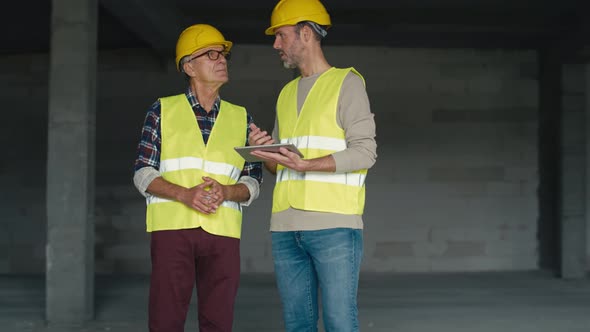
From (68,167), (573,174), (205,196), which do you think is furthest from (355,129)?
(573,174)

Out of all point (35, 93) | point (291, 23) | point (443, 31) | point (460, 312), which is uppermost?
point (443, 31)

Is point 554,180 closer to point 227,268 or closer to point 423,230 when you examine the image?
point 423,230

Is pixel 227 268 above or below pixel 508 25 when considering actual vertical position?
below

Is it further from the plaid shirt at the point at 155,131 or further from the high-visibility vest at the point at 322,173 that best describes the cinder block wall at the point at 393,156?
the high-visibility vest at the point at 322,173

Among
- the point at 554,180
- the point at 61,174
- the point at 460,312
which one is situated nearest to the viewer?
the point at 61,174

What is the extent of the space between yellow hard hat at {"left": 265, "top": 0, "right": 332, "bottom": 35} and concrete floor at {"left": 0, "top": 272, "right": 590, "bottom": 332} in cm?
303

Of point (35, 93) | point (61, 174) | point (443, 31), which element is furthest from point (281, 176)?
point (35, 93)

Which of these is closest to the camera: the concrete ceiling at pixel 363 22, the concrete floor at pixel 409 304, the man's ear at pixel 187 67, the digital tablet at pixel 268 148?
the digital tablet at pixel 268 148

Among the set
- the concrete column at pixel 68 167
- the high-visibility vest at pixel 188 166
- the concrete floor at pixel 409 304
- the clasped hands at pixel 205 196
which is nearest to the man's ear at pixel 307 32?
the high-visibility vest at pixel 188 166

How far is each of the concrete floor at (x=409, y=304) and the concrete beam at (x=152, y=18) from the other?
260 cm

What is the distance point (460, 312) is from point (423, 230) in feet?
11.4

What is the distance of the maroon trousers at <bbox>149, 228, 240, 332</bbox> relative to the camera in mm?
2721

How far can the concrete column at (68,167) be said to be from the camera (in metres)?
5.52

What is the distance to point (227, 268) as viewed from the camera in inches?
110
